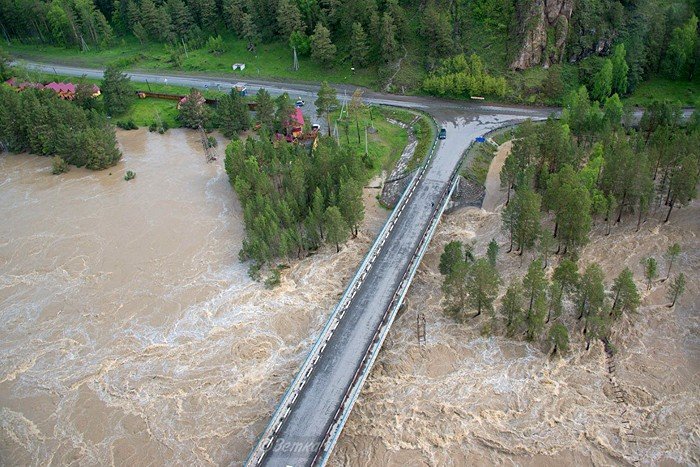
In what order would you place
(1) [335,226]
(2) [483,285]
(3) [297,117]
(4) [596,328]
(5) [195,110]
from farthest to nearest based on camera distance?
(5) [195,110] < (3) [297,117] < (1) [335,226] < (2) [483,285] < (4) [596,328]

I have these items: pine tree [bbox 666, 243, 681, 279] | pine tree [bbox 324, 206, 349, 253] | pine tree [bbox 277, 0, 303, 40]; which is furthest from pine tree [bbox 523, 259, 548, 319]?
pine tree [bbox 277, 0, 303, 40]

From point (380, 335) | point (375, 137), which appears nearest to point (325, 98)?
point (375, 137)

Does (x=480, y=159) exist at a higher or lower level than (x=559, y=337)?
higher

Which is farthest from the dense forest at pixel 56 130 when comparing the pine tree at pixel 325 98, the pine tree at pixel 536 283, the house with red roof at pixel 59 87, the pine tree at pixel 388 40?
the pine tree at pixel 536 283

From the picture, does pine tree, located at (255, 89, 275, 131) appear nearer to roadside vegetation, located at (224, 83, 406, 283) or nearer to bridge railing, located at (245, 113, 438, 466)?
roadside vegetation, located at (224, 83, 406, 283)

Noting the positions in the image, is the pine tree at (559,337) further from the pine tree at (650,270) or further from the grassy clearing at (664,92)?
the grassy clearing at (664,92)

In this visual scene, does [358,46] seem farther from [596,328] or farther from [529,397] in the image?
[529,397]

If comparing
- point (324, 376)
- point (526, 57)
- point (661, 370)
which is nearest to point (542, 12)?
point (526, 57)
